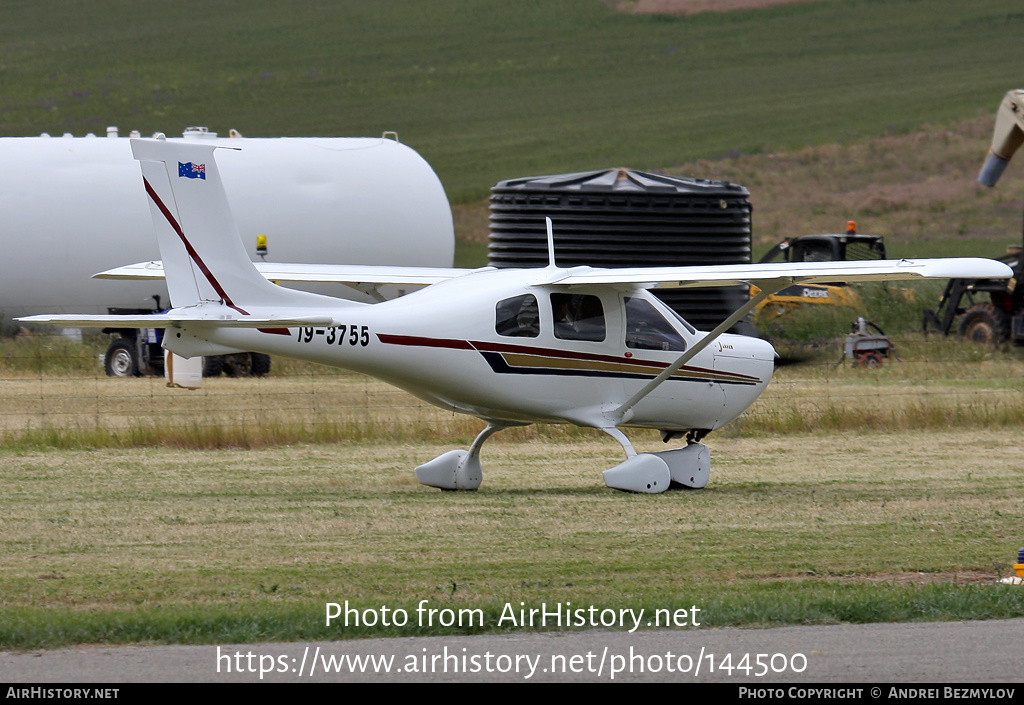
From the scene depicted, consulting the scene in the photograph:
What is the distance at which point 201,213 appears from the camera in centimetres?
1238

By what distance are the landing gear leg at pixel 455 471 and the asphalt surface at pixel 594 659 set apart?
634cm

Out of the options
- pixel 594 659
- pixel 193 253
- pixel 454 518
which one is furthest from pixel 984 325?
pixel 594 659

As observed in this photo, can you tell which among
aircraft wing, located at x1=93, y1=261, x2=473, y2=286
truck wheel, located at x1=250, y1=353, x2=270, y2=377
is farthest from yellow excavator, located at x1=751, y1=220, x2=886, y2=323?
aircraft wing, located at x1=93, y1=261, x2=473, y2=286

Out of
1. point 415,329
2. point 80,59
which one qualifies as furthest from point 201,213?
point 80,59

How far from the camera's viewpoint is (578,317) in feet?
45.0

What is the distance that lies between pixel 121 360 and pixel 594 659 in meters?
20.1

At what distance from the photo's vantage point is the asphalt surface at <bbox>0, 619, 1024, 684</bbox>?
675cm

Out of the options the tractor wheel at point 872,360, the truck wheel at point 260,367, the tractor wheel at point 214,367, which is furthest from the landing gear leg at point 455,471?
the tractor wheel at point 872,360

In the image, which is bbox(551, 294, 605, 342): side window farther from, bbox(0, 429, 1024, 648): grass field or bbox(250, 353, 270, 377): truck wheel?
bbox(250, 353, 270, 377): truck wheel

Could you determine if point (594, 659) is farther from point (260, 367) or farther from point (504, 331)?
point (260, 367)

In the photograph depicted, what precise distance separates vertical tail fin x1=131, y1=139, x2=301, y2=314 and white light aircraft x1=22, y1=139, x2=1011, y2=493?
1 cm

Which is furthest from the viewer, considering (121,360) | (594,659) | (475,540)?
(121,360)
